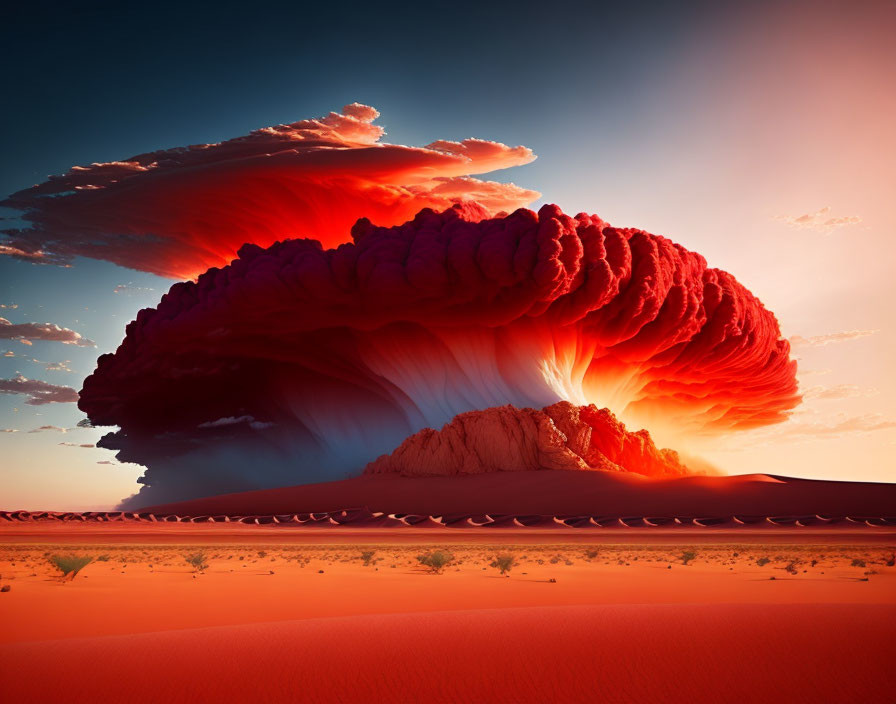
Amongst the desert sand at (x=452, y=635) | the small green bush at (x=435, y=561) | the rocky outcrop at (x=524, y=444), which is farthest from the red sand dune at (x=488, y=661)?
the rocky outcrop at (x=524, y=444)

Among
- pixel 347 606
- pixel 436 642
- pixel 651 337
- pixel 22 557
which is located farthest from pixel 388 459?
pixel 436 642

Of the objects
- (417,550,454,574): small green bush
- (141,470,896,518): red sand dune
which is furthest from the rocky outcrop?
(417,550,454,574): small green bush

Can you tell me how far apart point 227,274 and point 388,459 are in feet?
48.6

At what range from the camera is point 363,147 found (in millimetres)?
46312

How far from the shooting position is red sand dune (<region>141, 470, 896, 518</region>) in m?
32.5

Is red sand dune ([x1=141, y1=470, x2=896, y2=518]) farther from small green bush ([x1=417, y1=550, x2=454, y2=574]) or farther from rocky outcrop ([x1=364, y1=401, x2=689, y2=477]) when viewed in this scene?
small green bush ([x1=417, y1=550, x2=454, y2=574])

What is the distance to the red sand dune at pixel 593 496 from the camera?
32531 millimetres

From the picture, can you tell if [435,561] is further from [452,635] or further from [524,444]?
[524,444]

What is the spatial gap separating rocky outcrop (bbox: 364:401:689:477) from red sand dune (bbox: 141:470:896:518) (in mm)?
1531

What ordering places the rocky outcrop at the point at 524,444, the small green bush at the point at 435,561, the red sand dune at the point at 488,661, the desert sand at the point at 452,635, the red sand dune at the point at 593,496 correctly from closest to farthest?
1. the red sand dune at the point at 488,661
2. the desert sand at the point at 452,635
3. the small green bush at the point at 435,561
4. the red sand dune at the point at 593,496
5. the rocky outcrop at the point at 524,444

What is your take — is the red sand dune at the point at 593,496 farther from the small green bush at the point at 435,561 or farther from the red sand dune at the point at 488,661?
the red sand dune at the point at 488,661

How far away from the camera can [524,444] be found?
3941 centimetres

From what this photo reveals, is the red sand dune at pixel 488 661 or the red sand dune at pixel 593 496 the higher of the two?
the red sand dune at pixel 593 496

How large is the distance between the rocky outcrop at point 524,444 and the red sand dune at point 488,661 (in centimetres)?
3084
